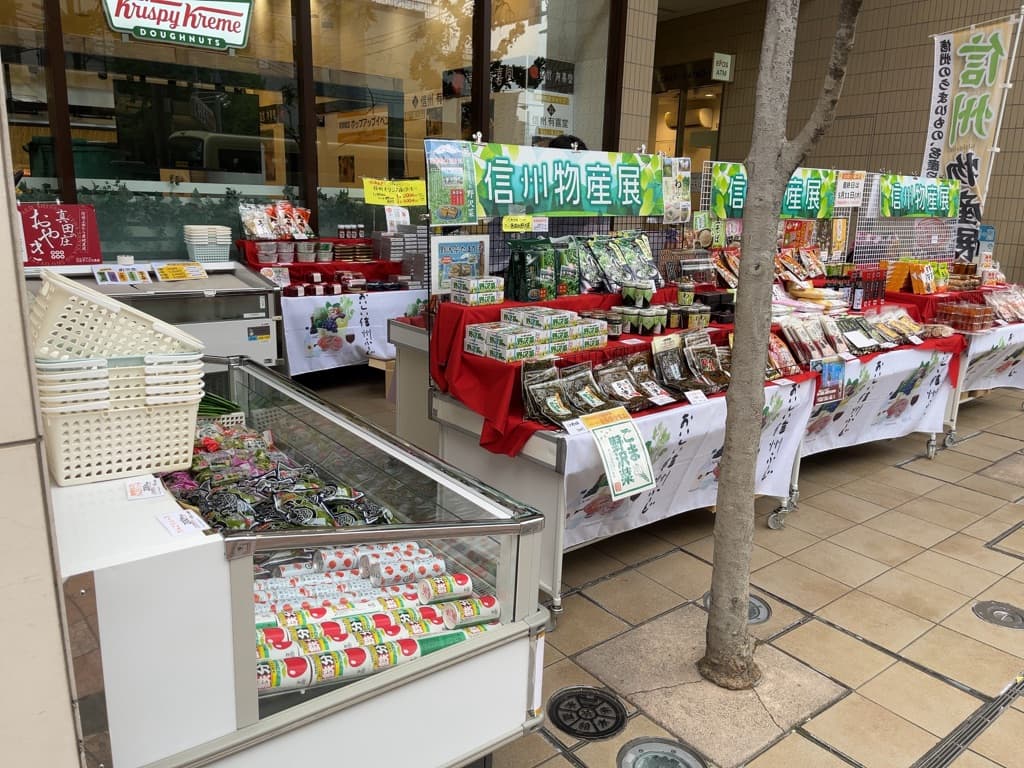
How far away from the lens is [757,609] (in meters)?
3.38

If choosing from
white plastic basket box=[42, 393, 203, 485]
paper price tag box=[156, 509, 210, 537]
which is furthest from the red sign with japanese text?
paper price tag box=[156, 509, 210, 537]

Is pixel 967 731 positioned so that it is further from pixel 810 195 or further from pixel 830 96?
pixel 810 195

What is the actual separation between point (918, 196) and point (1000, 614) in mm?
4105

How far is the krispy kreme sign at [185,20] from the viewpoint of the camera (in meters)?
5.62

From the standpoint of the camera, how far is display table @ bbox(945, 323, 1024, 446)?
5437 millimetres

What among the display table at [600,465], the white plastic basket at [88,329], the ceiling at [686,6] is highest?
the ceiling at [686,6]

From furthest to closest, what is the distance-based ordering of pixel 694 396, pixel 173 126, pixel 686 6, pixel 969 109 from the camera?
pixel 686 6 → pixel 969 109 → pixel 173 126 → pixel 694 396

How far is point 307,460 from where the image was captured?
8.17ft

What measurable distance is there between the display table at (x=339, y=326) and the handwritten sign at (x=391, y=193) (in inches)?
39.4

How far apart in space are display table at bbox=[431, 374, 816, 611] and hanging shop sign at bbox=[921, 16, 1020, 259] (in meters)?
4.10

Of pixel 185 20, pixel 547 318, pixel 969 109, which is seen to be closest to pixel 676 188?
pixel 547 318

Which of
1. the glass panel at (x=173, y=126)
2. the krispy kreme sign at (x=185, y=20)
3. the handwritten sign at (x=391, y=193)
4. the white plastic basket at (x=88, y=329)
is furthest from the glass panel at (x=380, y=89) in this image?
the white plastic basket at (x=88, y=329)

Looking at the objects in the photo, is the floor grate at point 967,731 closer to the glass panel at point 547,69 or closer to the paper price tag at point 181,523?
the paper price tag at point 181,523

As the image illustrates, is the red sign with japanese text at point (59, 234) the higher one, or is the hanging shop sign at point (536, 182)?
the hanging shop sign at point (536, 182)
